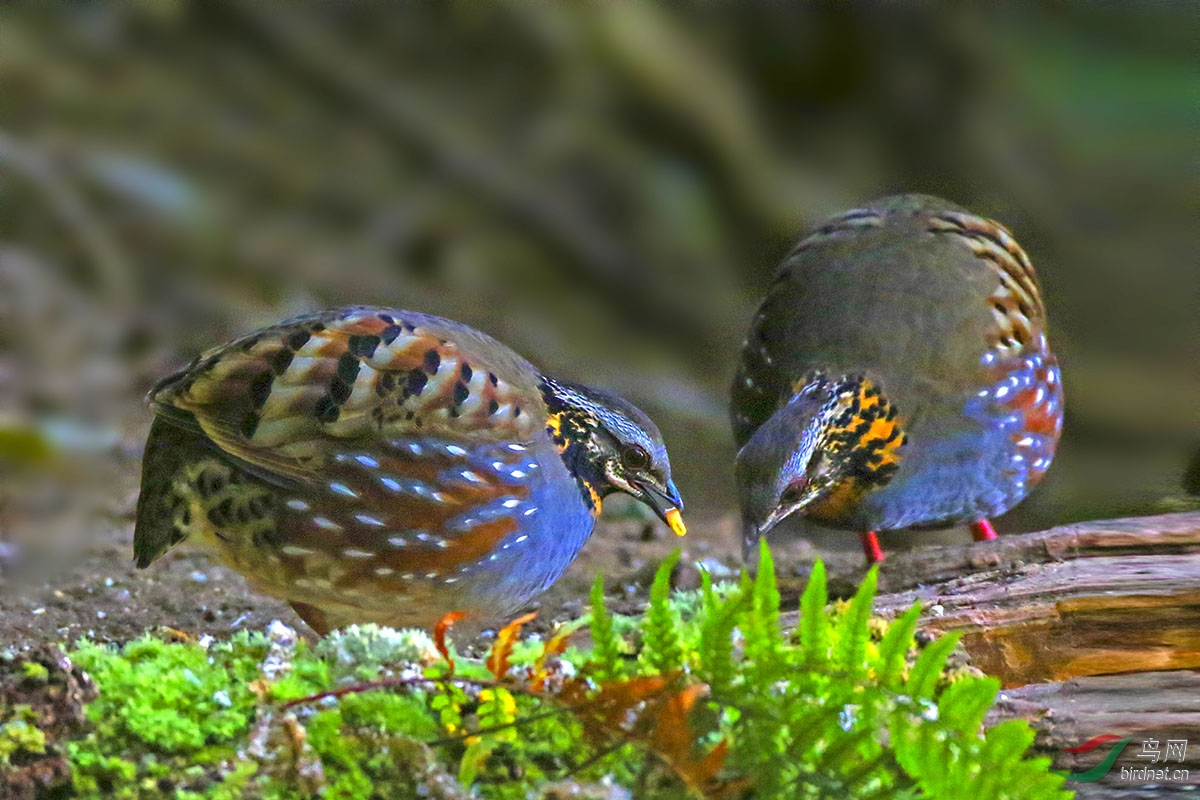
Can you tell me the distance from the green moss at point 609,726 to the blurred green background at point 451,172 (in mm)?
2703

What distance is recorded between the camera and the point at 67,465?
4125 millimetres

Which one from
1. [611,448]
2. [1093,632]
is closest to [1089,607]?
[1093,632]

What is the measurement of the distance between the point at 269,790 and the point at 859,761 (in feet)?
2.31

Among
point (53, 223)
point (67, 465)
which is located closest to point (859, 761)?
point (67, 465)

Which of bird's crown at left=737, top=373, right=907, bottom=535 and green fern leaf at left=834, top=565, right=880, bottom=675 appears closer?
green fern leaf at left=834, top=565, right=880, bottom=675

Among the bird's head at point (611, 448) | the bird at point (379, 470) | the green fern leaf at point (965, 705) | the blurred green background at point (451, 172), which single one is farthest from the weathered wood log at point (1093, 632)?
the blurred green background at point (451, 172)

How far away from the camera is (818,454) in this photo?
106 inches

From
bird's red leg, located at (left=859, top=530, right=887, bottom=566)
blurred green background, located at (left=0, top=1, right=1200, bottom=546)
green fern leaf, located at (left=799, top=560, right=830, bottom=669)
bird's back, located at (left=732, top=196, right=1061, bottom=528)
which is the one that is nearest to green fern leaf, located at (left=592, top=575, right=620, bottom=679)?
green fern leaf, located at (left=799, top=560, right=830, bottom=669)

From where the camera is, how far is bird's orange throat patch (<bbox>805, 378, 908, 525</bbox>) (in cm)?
277

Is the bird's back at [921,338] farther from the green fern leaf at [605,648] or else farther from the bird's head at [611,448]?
the green fern leaf at [605,648]

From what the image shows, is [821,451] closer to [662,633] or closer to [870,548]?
[870,548]

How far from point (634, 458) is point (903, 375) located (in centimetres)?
81

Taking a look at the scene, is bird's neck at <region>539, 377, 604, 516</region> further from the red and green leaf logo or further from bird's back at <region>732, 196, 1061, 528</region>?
the red and green leaf logo

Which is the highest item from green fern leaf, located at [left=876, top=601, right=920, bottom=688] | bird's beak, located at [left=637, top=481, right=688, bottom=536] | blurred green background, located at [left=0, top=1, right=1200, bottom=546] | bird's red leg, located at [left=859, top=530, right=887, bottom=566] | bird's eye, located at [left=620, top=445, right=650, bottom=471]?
blurred green background, located at [left=0, top=1, right=1200, bottom=546]
